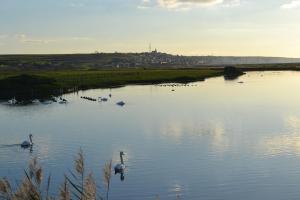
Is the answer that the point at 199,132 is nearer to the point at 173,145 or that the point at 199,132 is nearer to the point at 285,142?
the point at 173,145

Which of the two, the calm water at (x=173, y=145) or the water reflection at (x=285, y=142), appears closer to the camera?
the calm water at (x=173, y=145)

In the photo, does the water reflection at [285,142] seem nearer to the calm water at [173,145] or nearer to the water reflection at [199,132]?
the calm water at [173,145]

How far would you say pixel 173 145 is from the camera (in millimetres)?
29062

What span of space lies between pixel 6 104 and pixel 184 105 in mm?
20539

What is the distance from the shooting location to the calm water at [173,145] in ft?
68.2

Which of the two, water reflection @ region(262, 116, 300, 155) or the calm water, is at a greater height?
water reflection @ region(262, 116, 300, 155)

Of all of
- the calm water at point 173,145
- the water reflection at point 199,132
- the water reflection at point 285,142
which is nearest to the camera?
the calm water at point 173,145

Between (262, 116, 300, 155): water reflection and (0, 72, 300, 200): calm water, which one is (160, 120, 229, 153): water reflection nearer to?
(0, 72, 300, 200): calm water

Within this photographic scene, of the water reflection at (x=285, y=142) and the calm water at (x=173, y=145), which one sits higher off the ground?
the water reflection at (x=285, y=142)

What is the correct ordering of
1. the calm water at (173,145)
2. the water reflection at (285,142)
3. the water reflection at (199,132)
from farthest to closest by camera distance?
the water reflection at (199,132), the water reflection at (285,142), the calm water at (173,145)

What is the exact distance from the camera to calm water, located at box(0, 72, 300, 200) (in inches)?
819

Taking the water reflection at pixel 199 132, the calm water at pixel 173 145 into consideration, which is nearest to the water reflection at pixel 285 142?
the calm water at pixel 173 145

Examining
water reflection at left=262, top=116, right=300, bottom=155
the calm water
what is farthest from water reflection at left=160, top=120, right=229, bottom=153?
water reflection at left=262, top=116, right=300, bottom=155

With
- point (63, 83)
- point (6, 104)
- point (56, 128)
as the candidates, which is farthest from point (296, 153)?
point (63, 83)
